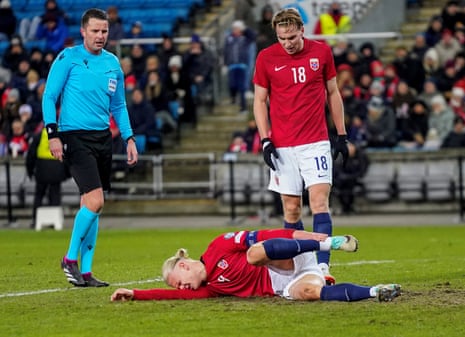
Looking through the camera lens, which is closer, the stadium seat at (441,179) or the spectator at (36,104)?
the stadium seat at (441,179)

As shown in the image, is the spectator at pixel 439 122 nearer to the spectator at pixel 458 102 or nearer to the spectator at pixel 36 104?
the spectator at pixel 458 102

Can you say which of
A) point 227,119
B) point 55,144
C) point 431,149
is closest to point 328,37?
point 227,119

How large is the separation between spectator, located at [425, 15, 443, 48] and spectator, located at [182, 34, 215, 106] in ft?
15.0

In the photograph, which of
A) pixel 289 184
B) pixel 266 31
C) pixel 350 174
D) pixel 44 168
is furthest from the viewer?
pixel 266 31

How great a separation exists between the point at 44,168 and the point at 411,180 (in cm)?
675

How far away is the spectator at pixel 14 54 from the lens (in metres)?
29.6

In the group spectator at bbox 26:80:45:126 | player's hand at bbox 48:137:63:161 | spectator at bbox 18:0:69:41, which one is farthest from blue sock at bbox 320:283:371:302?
spectator at bbox 18:0:69:41

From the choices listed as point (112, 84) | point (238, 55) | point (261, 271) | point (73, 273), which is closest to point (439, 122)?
point (238, 55)

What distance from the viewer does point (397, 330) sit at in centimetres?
911

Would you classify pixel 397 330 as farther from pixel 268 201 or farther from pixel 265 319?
pixel 268 201

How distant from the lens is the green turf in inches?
365

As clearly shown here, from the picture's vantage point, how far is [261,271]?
10.8m

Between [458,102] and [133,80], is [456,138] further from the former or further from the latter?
[133,80]

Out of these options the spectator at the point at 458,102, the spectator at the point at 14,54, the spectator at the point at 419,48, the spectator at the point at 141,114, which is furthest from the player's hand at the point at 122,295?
the spectator at the point at 14,54
